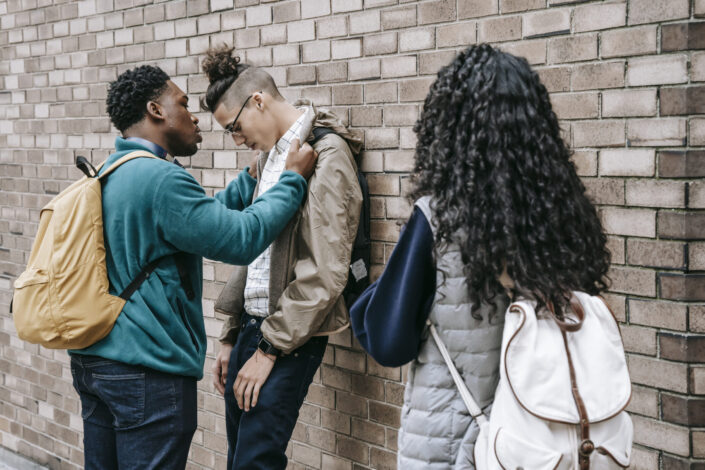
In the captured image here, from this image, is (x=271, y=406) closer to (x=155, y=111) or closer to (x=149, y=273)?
(x=149, y=273)

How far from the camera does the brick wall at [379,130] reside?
2.35 meters

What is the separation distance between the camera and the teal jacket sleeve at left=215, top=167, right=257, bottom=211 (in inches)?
132

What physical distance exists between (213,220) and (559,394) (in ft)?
4.50

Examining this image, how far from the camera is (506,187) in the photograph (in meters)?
1.79

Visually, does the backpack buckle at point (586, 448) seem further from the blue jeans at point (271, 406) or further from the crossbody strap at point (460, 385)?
the blue jeans at point (271, 406)

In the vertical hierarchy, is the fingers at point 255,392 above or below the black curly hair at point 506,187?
below

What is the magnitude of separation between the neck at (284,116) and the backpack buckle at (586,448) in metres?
1.81

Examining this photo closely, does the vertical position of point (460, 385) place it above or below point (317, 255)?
below

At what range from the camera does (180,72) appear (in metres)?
4.05

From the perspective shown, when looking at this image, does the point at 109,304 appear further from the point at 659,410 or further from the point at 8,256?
the point at 8,256

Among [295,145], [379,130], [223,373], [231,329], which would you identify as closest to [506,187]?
[295,145]

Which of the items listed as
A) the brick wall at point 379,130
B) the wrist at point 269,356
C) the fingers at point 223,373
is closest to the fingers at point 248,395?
the wrist at point 269,356

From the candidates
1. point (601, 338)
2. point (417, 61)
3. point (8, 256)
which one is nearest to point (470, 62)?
point (601, 338)

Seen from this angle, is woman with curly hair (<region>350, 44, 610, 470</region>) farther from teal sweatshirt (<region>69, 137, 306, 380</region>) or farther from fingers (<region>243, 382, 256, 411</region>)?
fingers (<region>243, 382, 256, 411</region>)
